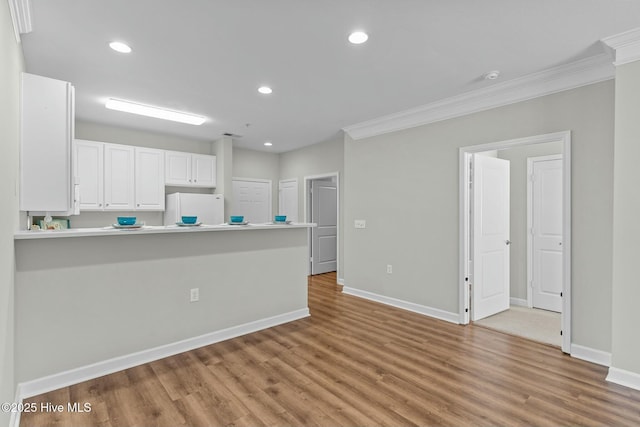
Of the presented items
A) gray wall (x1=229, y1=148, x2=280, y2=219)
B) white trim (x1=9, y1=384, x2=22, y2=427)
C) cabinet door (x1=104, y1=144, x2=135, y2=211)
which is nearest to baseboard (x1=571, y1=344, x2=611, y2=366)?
white trim (x1=9, y1=384, x2=22, y2=427)

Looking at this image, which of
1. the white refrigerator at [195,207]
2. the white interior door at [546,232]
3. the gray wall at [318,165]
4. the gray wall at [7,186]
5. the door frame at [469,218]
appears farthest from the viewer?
the gray wall at [318,165]

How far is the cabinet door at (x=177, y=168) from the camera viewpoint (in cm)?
531

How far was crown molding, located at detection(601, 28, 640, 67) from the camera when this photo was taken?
2314 mm

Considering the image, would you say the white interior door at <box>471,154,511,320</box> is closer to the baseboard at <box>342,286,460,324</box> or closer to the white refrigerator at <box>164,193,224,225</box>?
the baseboard at <box>342,286,460,324</box>

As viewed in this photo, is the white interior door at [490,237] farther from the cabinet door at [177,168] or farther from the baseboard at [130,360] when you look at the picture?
the cabinet door at [177,168]

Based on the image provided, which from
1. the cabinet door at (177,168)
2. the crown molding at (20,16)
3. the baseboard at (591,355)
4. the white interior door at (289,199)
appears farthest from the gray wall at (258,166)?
the baseboard at (591,355)

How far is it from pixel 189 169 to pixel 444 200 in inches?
166

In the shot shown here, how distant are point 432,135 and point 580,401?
2940 millimetres

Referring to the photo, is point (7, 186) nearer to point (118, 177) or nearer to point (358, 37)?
point (358, 37)

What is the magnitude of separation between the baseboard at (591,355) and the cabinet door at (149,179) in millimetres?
5607

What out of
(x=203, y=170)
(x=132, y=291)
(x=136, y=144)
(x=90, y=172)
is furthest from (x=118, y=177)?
(x=132, y=291)

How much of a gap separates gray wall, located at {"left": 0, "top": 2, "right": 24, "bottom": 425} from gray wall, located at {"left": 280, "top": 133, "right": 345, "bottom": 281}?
4173 mm

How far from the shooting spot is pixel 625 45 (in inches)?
93.8

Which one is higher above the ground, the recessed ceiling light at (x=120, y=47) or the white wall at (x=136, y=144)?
the recessed ceiling light at (x=120, y=47)
